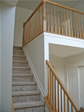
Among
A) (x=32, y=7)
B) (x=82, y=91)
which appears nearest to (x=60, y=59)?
(x=82, y=91)


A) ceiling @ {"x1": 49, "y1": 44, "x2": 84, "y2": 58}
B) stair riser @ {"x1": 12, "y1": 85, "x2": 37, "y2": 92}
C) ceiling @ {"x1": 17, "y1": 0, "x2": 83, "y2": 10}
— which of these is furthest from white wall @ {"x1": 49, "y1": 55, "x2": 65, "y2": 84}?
ceiling @ {"x1": 17, "y1": 0, "x2": 83, "y2": 10}

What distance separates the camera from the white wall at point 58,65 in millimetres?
4751

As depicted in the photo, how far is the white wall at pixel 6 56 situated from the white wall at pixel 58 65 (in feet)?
12.1

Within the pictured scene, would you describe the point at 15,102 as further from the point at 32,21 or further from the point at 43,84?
the point at 32,21

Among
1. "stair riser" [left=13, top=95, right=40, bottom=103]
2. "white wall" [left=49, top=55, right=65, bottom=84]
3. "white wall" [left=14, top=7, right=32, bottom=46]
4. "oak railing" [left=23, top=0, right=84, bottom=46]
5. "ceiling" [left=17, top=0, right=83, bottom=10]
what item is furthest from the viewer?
"white wall" [left=14, top=7, right=32, bottom=46]

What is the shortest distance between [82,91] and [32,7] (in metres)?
4.77

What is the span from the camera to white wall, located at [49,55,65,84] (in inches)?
187

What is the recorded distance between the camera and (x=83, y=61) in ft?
12.9

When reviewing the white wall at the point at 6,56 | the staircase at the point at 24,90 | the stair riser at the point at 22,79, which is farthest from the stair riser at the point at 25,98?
the white wall at the point at 6,56

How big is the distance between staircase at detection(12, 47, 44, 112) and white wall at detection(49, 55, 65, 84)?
1.26 m

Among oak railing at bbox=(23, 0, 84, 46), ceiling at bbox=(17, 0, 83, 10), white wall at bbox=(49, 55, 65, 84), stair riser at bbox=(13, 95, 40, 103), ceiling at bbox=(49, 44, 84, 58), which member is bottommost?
stair riser at bbox=(13, 95, 40, 103)

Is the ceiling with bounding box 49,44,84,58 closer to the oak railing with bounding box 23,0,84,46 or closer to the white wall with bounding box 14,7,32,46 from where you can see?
the oak railing with bounding box 23,0,84,46

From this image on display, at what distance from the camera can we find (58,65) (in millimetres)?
4844

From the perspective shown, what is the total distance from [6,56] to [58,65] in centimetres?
391
